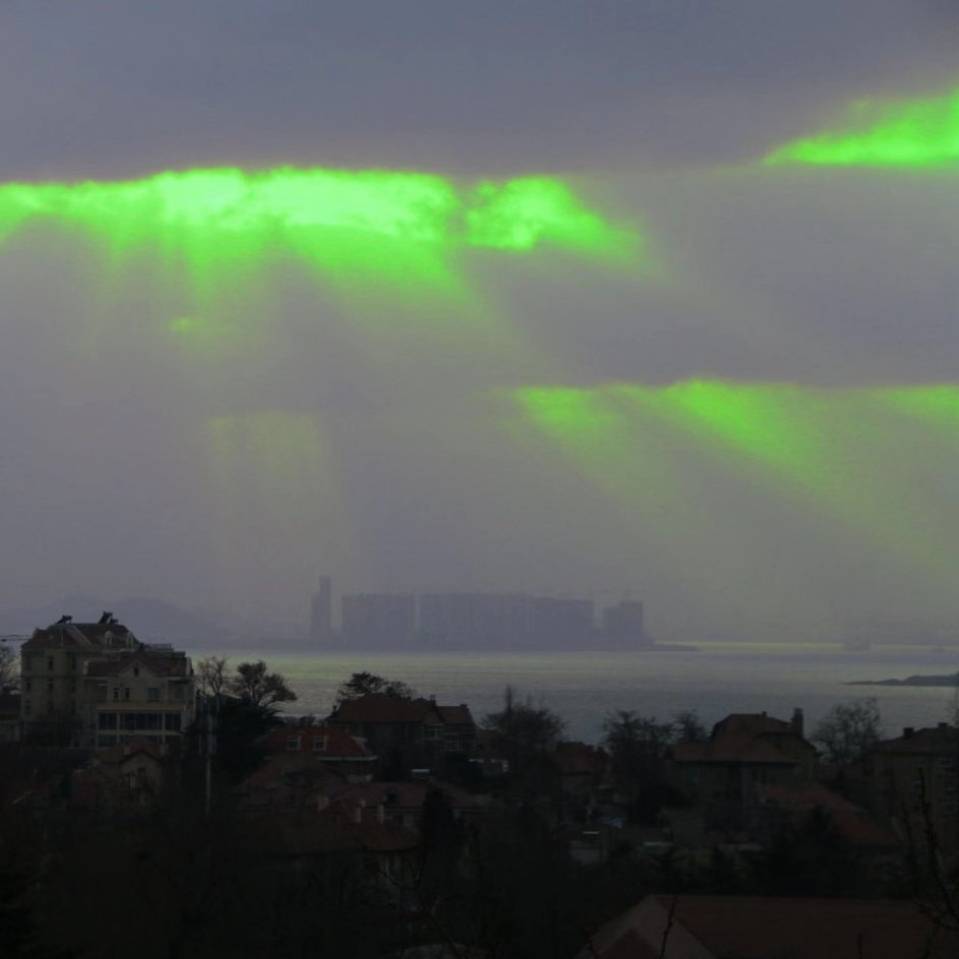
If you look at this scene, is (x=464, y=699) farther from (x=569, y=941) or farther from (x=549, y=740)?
(x=569, y=941)

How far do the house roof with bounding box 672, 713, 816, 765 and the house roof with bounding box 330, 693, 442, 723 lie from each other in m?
9.96

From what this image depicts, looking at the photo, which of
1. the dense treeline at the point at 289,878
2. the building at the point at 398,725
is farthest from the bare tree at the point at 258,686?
the dense treeline at the point at 289,878

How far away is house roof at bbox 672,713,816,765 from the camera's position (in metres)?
53.7

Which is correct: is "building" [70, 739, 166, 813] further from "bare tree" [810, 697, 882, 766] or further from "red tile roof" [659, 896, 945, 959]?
"bare tree" [810, 697, 882, 766]

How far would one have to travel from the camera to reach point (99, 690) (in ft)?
189

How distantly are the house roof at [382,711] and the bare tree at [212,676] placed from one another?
4.14 metres

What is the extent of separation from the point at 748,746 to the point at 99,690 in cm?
1963

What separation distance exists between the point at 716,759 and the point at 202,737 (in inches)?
580

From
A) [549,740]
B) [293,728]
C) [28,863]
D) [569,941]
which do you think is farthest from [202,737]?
[28,863]

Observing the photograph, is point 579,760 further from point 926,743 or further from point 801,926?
point 801,926

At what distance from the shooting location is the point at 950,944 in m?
17.3

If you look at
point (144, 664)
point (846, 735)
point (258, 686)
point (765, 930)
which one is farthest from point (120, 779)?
point (846, 735)

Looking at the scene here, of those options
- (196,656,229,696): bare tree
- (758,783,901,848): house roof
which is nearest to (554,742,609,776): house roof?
(758,783,901,848): house roof

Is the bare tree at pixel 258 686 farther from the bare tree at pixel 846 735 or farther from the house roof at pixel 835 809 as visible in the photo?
the house roof at pixel 835 809
